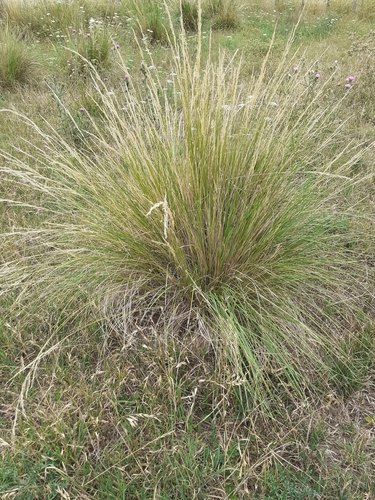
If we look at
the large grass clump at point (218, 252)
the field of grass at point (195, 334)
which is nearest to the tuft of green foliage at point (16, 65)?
the field of grass at point (195, 334)

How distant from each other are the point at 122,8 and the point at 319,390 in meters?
6.57

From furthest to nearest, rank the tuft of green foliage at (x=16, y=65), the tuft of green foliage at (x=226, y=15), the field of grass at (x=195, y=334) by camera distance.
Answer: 1. the tuft of green foliage at (x=226, y=15)
2. the tuft of green foliage at (x=16, y=65)
3. the field of grass at (x=195, y=334)

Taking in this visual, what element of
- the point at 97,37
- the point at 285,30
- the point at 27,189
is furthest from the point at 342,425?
the point at 285,30

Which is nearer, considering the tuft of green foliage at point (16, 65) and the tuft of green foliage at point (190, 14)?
the tuft of green foliage at point (16, 65)

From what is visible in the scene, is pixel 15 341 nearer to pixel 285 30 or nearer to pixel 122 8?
pixel 285 30

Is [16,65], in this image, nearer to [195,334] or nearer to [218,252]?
[218,252]

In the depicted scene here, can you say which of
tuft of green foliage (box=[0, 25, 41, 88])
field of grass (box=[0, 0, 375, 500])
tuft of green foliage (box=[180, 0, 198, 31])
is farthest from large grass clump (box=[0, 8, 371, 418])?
tuft of green foliage (box=[180, 0, 198, 31])

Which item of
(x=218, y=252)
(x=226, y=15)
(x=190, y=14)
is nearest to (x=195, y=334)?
(x=218, y=252)

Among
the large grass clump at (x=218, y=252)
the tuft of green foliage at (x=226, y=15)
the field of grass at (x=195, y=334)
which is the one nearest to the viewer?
the field of grass at (x=195, y=334)

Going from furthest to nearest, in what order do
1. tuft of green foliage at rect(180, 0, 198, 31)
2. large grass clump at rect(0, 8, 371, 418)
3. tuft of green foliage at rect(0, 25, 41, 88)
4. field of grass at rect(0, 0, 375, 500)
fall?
tuft of green foliage at rect(180, 0, 198, 31)
tuft of green foliage at rect(0, 25, 41, 88)
large grass clump at rect(0, 8, 371, 418)
field of grass at rect(0, 0, 375, 500)

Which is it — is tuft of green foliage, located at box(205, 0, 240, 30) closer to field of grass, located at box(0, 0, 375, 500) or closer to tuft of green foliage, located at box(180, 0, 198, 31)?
tuft of green foliage, located at box(180, 0, 198, 31)

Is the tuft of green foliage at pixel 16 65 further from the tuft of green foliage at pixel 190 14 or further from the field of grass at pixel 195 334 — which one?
the field of grass at pixel 195 334

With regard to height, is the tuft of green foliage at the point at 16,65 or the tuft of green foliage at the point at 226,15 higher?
the tuft of green foliage at the point at 16,65

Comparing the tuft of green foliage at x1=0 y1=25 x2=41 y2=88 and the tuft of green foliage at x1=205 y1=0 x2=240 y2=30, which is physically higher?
the tuft of green foliage at x1=0 y1=25 x2=41 y2=88
